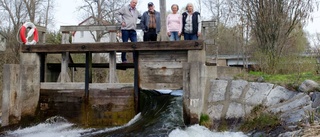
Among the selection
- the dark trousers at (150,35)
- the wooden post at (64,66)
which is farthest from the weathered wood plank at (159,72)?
the wooden post at (64,66)

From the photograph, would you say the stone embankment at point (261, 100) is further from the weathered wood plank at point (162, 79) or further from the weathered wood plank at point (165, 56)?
the weathered wood plank at point (165, 56)

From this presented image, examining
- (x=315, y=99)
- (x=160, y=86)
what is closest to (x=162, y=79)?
(x=160, y=86)

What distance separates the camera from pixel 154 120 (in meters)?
8.22

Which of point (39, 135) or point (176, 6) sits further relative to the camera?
point (176, 6)

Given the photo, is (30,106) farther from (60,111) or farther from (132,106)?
(132,106)

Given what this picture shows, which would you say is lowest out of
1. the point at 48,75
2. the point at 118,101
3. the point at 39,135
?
the point at 39,135

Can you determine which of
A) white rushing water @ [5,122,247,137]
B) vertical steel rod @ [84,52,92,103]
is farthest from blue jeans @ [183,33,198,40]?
vertical steel rod @ [84,52,92,103]

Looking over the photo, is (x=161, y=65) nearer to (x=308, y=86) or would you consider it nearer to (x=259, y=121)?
(x=259, y=121)

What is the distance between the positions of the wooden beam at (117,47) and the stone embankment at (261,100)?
1079 millimetres

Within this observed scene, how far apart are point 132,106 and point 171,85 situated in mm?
1168

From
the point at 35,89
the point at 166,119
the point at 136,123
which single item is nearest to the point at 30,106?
the point at 35,89

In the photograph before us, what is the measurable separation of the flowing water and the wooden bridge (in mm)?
467

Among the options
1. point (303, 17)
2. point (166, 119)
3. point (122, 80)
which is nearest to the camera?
point (166, 119)

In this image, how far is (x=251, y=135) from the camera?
6.45 meters
